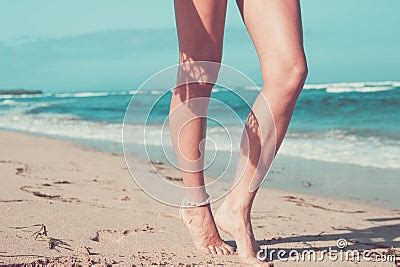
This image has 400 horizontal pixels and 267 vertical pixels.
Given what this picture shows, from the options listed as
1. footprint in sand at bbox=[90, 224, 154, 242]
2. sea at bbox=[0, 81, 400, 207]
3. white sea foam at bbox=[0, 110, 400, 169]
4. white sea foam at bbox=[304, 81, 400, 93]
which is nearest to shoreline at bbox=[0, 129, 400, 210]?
sea at bbox=[0, 81, 400, 207]

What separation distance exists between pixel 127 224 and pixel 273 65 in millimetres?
1284

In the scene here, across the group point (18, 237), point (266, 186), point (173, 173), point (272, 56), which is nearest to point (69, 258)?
point (18, 237)

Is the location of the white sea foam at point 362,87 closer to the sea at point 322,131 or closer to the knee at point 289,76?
the sea at point 322,131

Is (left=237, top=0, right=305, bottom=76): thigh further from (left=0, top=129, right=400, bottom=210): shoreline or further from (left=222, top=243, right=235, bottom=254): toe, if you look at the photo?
(left=0, top=129, right=400, bottom=210): shoreline

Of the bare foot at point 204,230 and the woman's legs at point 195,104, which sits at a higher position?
the woman's legs at point 195,104

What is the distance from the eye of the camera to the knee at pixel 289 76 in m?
2.34

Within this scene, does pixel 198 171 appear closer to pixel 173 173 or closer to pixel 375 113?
pixel 173 173

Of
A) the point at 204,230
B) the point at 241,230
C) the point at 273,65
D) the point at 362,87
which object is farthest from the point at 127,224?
the point at 362,87

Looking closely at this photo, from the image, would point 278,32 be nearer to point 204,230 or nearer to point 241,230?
point 241,230

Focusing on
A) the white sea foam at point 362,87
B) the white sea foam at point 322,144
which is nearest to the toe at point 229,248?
the white sea foam at point 322,144

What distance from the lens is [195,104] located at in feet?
8.79

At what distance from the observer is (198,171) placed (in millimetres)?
2713

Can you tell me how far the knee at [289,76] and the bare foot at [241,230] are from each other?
20.8 inches

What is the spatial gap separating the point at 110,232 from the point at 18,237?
1.42 feet
